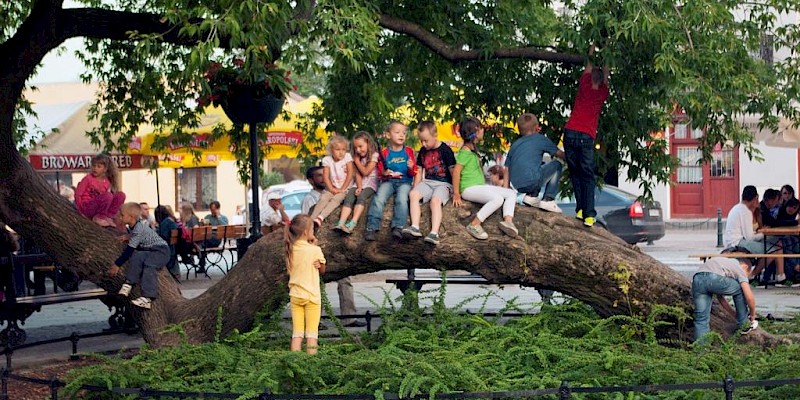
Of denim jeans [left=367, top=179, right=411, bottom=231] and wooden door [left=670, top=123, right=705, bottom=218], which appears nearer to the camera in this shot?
denim jeans [left=367, top=179, right=411, bottom=231]

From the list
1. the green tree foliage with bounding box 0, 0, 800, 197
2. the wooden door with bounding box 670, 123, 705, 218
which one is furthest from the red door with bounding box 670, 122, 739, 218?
the green tree foliage with bounding box 0, 0, 800, 197

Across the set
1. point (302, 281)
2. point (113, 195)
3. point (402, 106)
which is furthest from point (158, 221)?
point (302, 281)

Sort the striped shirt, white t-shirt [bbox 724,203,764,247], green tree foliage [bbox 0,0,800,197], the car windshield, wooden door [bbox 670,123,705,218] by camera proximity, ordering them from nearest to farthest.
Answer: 1. green tree foliage [bbox 0,0,800,197]
2. the striped shirt
3. white t-shirt [bbox 724,203,764,247]
4. the car windshield
5. wooden door [bbox 670,123,705,218]

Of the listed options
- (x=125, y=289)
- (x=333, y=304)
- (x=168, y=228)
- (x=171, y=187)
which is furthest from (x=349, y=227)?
(x=171, y=187)

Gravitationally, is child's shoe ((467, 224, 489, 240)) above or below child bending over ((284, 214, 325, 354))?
above

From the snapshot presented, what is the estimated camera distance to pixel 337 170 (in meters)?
10.4

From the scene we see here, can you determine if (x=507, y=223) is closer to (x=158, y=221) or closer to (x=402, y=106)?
(x=402, y=106)

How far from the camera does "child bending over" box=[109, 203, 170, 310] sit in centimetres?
1055

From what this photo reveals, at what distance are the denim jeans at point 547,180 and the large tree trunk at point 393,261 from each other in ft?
0.85

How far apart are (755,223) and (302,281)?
10.3 m

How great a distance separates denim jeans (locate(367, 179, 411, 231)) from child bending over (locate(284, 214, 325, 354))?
0.53m

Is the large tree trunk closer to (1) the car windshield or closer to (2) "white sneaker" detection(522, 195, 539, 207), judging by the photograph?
(2) "white sneaker" detection(522, 195, 539, 207)

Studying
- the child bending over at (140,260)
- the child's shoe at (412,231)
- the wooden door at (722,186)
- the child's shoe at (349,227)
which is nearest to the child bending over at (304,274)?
the child's shoe at (349,227)

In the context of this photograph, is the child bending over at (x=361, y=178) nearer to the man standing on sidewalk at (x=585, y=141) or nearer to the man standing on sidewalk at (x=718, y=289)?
the man standing on sidewalk at (x=585, y=141)
